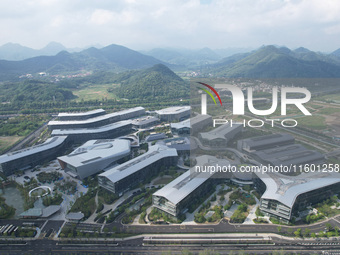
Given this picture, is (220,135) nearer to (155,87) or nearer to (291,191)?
(291,191)

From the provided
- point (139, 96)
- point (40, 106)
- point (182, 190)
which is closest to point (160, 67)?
point (139, 96)

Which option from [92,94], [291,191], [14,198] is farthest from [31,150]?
[92,94]

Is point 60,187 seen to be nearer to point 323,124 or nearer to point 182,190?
point 182,190

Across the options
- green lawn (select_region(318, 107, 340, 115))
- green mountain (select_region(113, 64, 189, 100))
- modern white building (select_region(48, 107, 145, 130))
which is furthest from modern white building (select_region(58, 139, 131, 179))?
green mountain (select_region(113, 64, 189, 100))

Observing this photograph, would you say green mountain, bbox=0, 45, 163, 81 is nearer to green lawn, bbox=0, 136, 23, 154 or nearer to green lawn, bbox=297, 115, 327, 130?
green lawn, bbox=0, 136, 23, 154

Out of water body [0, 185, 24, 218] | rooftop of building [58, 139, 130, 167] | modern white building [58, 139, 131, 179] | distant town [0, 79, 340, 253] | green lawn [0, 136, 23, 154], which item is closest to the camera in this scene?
distant town [0, 79, 340, 253]

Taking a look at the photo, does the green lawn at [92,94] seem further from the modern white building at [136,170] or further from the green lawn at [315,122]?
the green lawn at [315,122]
